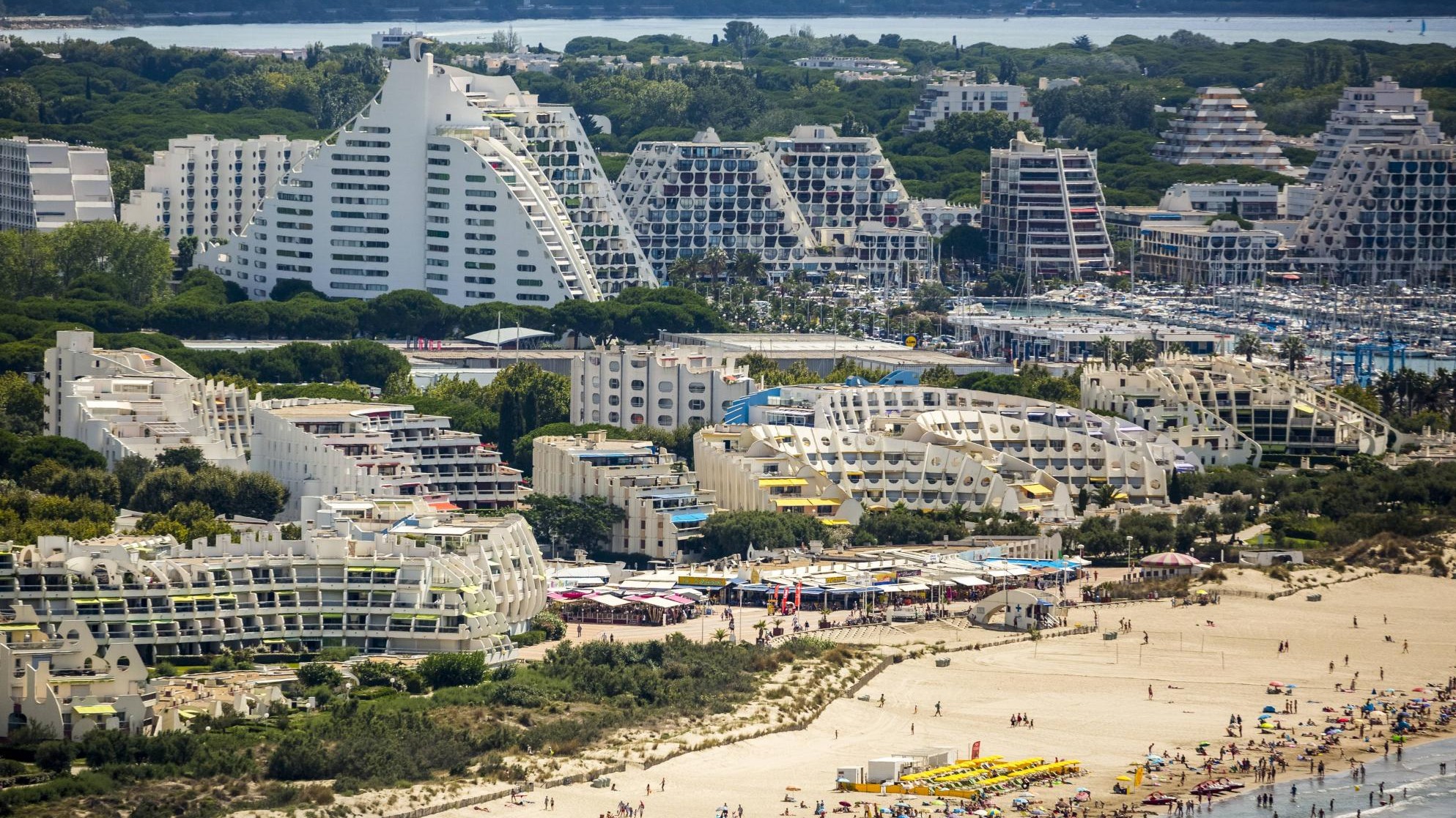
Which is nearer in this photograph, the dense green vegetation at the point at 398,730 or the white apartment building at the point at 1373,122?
the dense green vegetation at the point at 398,730

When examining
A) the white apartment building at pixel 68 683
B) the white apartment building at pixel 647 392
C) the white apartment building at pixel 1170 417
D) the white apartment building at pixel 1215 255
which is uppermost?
the white apartment building at pixel 68 683

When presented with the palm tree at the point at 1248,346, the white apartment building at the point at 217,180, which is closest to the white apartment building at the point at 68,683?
the palm tree at the point at 1248,346

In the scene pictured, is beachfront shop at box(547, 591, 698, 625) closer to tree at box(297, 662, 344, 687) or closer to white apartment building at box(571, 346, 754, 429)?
tree at box(297, 662, 344, 687)

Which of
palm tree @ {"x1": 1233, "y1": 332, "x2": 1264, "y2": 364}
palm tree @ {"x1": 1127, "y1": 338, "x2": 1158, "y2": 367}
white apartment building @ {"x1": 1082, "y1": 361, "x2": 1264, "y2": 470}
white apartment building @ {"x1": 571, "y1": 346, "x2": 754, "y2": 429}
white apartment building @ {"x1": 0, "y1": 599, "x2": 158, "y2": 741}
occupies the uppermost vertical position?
white apartment building @ {"x1": 0, "y1": 599, "x2": 158, "y2": 741}

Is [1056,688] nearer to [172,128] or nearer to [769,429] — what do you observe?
[769,429]

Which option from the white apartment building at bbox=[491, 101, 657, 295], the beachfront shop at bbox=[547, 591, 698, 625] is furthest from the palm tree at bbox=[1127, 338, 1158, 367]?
the beachfront shop at bbox=[547, 591, 698, 625]

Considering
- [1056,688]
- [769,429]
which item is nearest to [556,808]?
[1056,688]

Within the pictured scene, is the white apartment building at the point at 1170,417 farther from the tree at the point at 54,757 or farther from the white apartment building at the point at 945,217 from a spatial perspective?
the white apartment building at the point at 945,217
